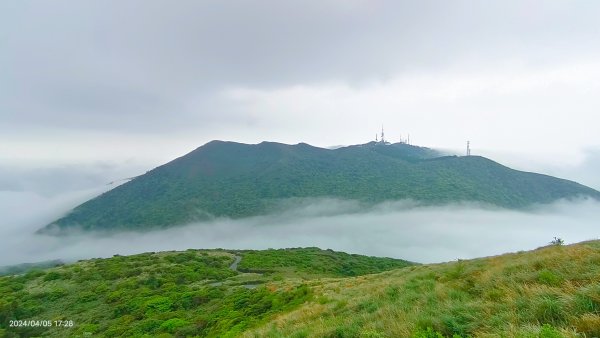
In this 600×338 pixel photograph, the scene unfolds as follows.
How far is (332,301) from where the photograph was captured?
16562 millimetres

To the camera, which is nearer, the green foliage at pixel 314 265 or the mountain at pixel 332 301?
the mountain at pixel 332 301

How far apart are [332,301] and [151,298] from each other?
28.4 m

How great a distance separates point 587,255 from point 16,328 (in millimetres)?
46977

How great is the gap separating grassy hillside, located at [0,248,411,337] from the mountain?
0.16 meters

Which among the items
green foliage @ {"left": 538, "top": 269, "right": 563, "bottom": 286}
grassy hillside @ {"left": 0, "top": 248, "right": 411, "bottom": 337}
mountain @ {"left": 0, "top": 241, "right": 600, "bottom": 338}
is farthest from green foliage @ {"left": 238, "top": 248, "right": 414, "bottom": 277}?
green foliage @ {"left": 538, "top": 269, "right": 563, "bottom": 286}

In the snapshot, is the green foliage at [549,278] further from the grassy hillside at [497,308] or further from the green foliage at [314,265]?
the green foliage at [314,265]

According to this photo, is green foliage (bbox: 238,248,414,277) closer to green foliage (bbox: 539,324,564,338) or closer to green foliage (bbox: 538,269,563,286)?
→ green foliage (bbox: 538,269,563,286)

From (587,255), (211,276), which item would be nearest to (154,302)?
(211,276)

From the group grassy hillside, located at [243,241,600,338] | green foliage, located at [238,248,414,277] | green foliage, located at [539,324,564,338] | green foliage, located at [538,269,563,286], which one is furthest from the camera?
green foliage, located at [238,248,414,277]

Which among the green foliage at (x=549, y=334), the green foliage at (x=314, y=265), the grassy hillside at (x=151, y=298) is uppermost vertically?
the green foliage at (x=549, y=334)

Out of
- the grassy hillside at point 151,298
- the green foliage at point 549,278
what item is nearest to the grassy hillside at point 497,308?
the green foliage at point 549,278

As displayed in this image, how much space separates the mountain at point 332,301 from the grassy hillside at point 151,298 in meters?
0.16

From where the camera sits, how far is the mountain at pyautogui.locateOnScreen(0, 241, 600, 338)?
7.12 m

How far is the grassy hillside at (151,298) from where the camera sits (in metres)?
24.2
